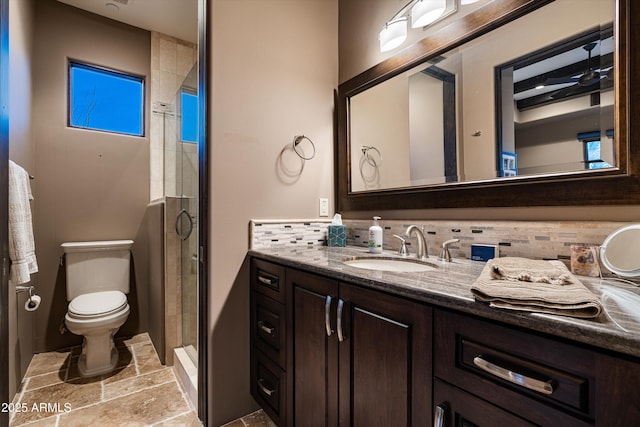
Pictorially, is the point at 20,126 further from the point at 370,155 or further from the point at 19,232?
the point at 370,155

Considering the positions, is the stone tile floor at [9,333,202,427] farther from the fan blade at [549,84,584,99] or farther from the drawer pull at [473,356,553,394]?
the fan blade at [549,84,584,99]

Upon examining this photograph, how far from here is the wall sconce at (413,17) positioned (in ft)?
4.33

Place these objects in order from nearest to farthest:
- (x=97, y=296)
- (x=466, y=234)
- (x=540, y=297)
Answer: (x=540, y=297), (x=466, y=234), (x=97, y=296)

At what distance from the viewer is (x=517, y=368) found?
0.57m

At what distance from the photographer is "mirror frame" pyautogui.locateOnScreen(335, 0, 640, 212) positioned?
0.85 meters

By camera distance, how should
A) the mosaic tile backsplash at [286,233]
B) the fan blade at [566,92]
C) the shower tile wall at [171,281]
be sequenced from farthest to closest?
the shower tile wall at [171,281] < the mosaic tile backsplash at [286,233] < the fan blade at [566,92]

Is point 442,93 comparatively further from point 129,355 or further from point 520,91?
point 129,355

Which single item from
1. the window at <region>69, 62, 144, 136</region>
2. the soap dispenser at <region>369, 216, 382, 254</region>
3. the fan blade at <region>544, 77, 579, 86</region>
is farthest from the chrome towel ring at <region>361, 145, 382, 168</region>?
the window at <region>69, 62, 144, 136</region>

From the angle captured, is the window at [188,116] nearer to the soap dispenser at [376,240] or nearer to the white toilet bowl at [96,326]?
the soap dispenser at [376,240]

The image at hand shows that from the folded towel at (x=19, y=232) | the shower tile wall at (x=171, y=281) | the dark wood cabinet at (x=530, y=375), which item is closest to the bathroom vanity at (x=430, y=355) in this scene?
the dark wood cabinet at (x=530, y=375)

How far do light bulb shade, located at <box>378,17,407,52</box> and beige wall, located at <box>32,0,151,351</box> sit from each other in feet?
7.65

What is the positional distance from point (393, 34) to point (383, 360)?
1.60m

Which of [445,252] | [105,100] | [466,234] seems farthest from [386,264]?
[105,100]

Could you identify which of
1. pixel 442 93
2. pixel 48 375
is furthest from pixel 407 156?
pixel 48 375
